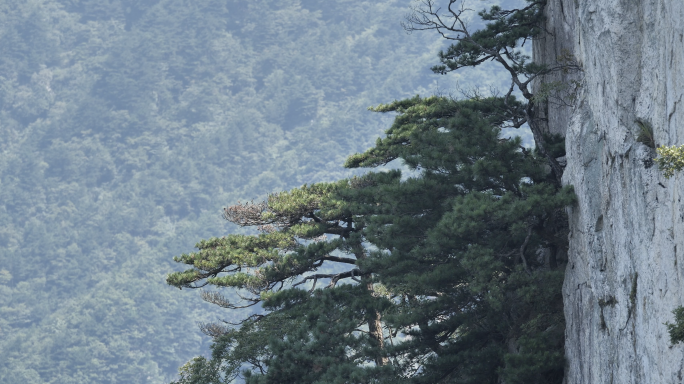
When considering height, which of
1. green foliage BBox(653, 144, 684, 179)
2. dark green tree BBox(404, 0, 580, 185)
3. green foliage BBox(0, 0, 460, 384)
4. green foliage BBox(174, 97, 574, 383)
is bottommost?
green foliage BBox(653, 144, 684, 179)

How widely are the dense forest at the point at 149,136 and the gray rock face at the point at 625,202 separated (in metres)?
77.1

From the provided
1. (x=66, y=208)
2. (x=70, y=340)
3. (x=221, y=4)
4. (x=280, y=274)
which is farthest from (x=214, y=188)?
(x=280, y=274)

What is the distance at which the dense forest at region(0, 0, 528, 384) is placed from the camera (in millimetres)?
88125

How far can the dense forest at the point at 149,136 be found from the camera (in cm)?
8812

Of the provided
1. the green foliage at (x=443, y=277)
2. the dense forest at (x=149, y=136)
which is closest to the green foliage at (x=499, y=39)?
the green foliage at (x=443, y=277)

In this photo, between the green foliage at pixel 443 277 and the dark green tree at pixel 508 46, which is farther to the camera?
the dark green tree at pixel 508 46

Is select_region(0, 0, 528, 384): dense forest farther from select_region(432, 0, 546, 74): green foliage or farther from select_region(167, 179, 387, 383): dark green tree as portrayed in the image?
select_region(432, 0, 546, 74): green foliage

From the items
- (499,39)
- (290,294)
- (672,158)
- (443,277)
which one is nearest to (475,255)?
(443,277)

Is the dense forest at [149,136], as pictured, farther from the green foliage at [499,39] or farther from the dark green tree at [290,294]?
the green foliage at [499,39]

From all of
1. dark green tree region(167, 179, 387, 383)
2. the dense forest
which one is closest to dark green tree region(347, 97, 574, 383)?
dark green tree region(167, 179, 387, 383)

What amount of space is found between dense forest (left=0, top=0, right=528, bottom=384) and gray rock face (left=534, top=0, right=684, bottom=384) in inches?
3035

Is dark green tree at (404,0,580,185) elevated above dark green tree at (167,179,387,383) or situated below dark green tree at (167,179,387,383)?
above

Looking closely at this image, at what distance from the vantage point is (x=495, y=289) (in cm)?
1052

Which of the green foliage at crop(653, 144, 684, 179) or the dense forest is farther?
the dense forest
